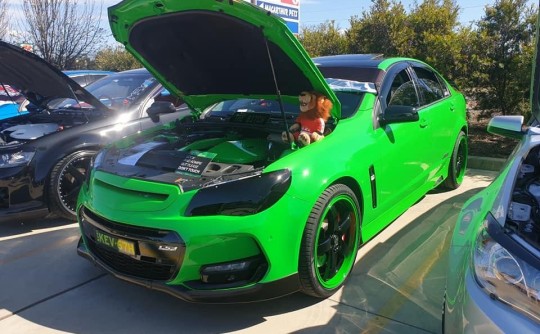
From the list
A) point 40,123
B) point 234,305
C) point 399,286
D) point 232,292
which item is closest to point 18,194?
point 40,123

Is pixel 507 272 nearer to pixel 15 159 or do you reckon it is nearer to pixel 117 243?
pixel 117 243

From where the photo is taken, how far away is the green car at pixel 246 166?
2.72m

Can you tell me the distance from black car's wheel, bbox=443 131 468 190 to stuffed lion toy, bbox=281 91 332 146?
2525 millimetres

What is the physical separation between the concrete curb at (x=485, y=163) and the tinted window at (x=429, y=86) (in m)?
2.08

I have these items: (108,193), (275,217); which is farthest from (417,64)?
(108,193)

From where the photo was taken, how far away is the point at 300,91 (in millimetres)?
3729

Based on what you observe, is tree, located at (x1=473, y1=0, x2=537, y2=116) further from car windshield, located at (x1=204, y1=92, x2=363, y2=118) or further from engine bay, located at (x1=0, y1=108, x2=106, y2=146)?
engine bay, located at (x1=0, y1=108, x2=106, y2=146)

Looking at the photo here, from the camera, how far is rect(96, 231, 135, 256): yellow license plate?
2.84 metres

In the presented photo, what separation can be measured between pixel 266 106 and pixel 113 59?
22.3m

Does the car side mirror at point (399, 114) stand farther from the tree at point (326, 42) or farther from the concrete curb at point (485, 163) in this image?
the tree at point (326, 42)

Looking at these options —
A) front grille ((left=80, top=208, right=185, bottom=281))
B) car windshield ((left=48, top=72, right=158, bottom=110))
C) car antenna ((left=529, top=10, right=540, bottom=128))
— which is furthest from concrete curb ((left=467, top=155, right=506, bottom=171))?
front grille ((left=80, top=208, right=185, bottom=281))

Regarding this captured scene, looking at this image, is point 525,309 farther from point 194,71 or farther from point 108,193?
point 194,71

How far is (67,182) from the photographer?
4805 mm

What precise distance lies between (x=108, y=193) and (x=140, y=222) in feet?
1.41
